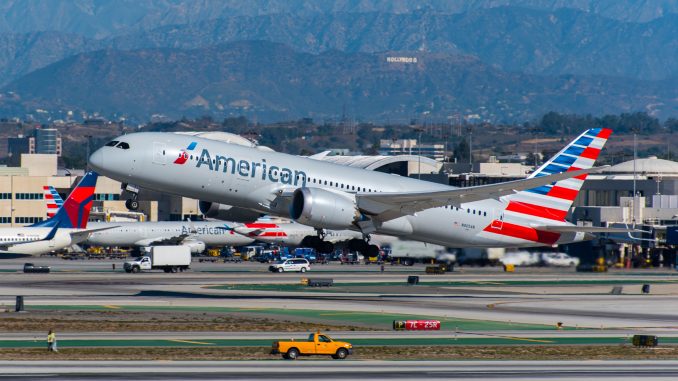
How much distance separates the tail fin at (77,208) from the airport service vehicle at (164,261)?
8.65 meters

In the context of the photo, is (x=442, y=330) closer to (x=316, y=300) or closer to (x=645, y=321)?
(x=645, y=321)

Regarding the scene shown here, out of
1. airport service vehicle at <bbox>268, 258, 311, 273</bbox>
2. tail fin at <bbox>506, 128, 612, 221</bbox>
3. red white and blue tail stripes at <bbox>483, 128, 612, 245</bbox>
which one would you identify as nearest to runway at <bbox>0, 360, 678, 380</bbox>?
red white and blue tail stripes at <bbox>483, 128, 612, 245</bbox>

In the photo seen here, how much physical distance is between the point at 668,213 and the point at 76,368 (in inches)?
4651

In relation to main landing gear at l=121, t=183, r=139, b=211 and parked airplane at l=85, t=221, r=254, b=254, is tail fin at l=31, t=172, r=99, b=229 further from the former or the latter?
main landing gear at l=121, t=183, r=139, b=211

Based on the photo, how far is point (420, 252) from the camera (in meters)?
88.4

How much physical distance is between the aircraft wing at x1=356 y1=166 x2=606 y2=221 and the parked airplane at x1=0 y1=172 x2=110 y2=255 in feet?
196

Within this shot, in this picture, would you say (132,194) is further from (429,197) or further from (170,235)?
(170,235)

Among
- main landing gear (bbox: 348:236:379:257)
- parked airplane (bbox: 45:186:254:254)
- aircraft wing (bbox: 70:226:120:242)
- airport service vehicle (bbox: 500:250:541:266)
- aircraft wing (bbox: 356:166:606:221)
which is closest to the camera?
aircraft wing (bbox: 356:166:606:221)

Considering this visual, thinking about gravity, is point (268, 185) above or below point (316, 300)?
above

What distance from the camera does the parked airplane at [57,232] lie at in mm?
130875

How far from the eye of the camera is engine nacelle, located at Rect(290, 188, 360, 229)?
73438 millimetres

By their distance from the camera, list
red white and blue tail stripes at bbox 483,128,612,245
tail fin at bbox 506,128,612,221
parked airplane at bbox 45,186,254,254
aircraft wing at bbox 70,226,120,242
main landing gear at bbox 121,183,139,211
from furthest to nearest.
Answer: parked airplane at bbox 45,186,254,254
aircraft wing at bbox 70,226,120,242
tail fin at bbox 506,128,612,221
red white and blue tail stripes at bbox 483,128,612,245
main landing gear at bbox 121,183,139,211

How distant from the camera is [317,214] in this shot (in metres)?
73.7

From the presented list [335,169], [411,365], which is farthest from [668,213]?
[411,365]
